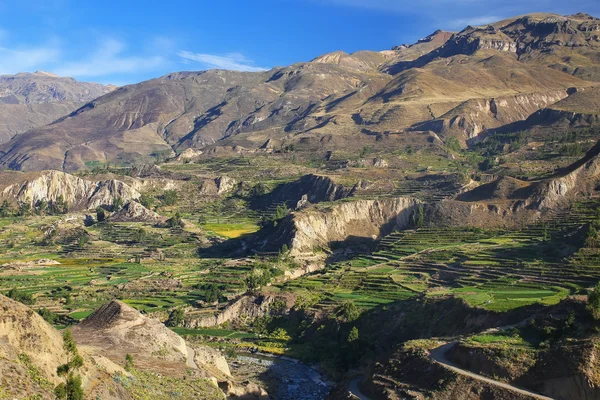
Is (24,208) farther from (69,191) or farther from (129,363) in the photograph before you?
(129,363)

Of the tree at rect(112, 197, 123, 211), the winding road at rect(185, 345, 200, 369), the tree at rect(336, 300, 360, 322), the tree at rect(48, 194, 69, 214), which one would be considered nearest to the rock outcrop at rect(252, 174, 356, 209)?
the tree at rect(112, 197, 123, 211)

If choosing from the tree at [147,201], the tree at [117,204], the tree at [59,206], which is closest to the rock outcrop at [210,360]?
the tree at [117,204]

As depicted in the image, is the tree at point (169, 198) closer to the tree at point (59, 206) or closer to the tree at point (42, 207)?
the tree at point (59, 206)

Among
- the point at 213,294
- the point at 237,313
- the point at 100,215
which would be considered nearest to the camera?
the point at 237,313

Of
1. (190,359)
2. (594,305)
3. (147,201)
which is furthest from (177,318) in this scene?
(147,201)

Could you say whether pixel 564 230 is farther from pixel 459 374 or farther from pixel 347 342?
pixel 459 374

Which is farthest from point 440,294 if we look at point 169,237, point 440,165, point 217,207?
point 440,165

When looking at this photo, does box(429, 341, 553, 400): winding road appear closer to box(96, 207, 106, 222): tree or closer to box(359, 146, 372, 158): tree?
box(96, 207, 106, 222): tree
